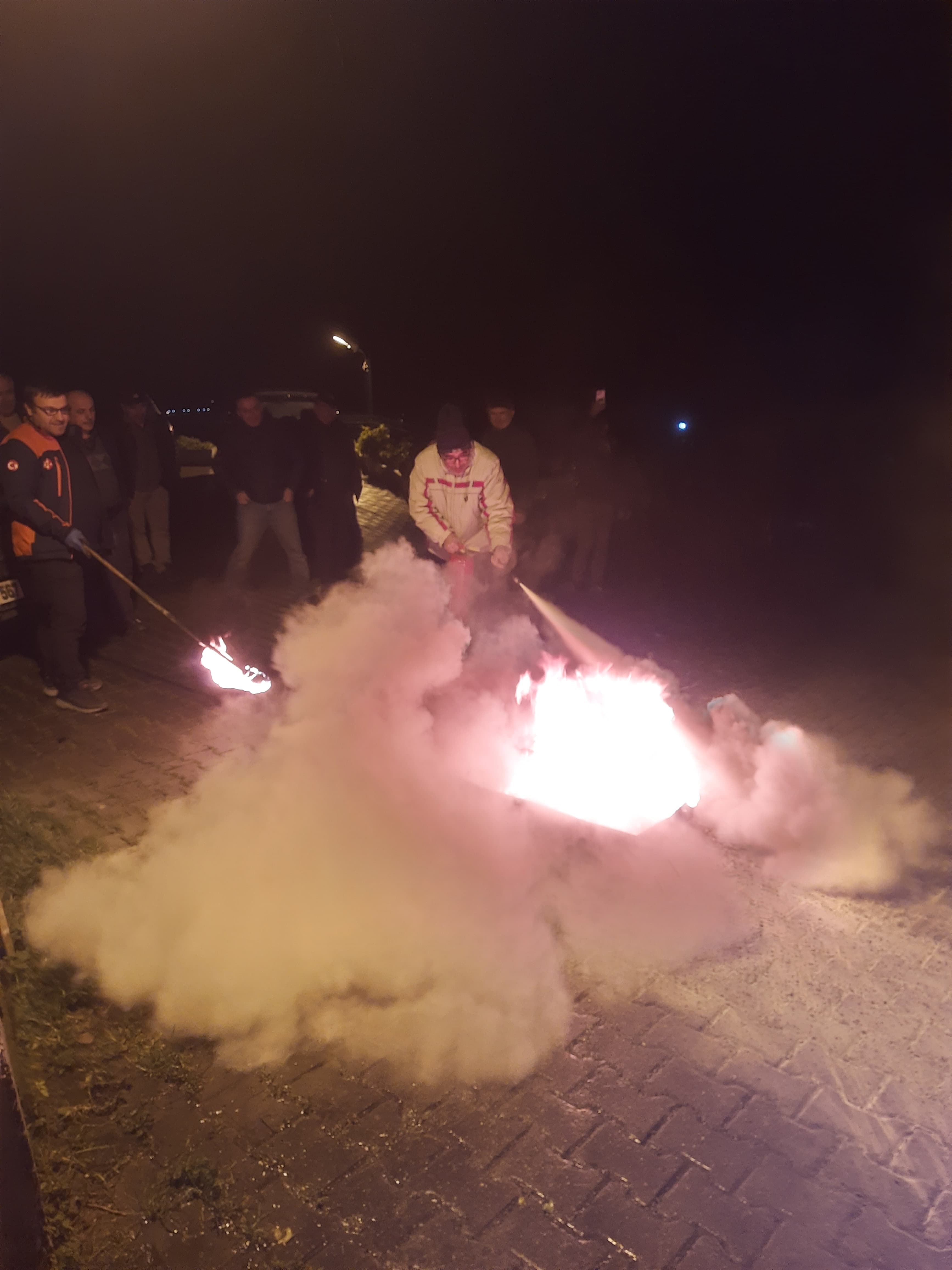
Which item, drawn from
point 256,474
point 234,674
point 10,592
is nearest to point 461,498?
point 234,674

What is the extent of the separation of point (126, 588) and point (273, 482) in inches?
70.5

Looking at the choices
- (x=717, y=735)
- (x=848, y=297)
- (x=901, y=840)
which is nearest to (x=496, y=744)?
(x=717, y=735)

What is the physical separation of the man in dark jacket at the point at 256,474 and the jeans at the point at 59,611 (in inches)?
90.6

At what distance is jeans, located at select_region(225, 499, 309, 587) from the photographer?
8.45m

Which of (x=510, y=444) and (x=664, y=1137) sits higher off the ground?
(x=510, y=444)

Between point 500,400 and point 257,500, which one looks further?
point 257,500

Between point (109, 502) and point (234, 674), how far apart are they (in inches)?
106

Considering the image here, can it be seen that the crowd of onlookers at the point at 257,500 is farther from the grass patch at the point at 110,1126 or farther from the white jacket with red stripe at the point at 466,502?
the grass patch at the point at 110,1126

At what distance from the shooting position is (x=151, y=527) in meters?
9.54

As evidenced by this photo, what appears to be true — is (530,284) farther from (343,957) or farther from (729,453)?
(343,957)

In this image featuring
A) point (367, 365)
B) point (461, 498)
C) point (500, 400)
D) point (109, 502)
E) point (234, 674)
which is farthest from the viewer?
point (367, 365)

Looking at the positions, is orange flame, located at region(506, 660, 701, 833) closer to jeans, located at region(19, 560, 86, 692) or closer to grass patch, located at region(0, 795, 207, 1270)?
grass patch, located at region(0, 795, 207, 1270)

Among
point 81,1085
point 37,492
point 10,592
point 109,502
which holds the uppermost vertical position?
point 37,492

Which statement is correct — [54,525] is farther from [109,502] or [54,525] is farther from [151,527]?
[151,527]
